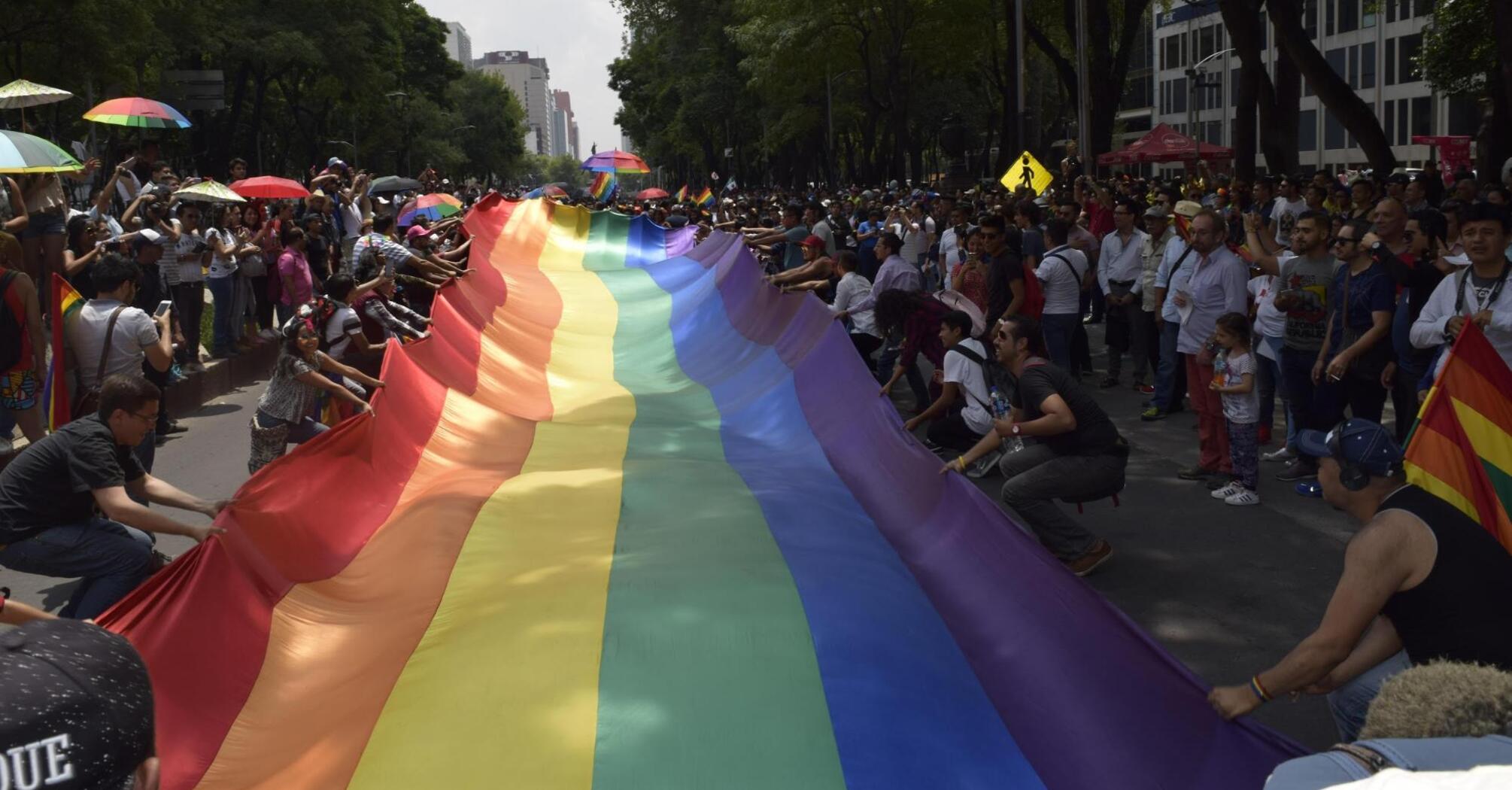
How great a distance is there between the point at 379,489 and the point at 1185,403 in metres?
8.92

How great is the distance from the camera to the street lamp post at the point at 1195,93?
142 feet

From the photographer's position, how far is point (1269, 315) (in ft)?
37.3

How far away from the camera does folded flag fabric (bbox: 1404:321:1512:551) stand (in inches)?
231

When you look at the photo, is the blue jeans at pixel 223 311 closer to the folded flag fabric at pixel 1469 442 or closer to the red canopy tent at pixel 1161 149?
the folded flag fabric at pixel 1469 442

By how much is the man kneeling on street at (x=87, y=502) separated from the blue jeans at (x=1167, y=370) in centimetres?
911

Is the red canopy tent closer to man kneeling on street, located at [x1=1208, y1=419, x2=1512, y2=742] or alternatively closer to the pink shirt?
the pink shirt

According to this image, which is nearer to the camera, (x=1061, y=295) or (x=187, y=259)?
(x=1061, y=295)

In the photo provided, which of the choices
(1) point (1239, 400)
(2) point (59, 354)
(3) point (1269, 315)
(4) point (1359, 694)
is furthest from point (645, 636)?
(3) point (1269, 315)

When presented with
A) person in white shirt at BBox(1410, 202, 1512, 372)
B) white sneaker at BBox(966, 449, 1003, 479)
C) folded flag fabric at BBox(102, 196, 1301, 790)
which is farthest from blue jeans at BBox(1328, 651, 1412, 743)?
white sneaker at BBox(966, 449, 1003, 479)

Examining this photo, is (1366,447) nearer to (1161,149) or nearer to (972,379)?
(972,379)

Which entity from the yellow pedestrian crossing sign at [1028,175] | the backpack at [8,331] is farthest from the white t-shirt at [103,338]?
the yellow pedestrian crossing sign at [1028,175]

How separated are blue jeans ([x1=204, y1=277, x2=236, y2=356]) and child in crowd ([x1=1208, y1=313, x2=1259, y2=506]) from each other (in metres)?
12.5

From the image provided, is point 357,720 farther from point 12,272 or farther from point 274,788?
point 12,272

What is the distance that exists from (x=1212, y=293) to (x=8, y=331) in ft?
31.8
